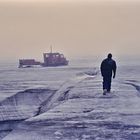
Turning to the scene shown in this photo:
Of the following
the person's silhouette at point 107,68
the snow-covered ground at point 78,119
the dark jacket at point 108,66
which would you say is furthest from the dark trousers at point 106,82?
the snow-covered ground at point 78,119

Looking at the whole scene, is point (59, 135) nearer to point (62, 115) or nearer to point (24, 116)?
point (62, 115)

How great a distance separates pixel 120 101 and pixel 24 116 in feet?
12.6

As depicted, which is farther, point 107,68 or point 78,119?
point 107,68

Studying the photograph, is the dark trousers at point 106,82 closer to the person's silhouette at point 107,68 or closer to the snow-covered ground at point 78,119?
the person's silhouette at point 107,68

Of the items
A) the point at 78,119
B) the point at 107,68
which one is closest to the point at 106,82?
the point at 107,68

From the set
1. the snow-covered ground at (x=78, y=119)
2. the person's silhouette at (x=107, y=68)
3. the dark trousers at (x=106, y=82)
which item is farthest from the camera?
the dark trousers at (x=106, y=82)

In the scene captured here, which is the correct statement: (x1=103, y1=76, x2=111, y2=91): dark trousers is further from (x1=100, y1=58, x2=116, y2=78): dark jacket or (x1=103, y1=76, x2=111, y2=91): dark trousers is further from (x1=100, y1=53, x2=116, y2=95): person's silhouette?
(x1=100, y1=58, x2=116, y2=78): dark jacket

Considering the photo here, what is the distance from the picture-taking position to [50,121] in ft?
49.8

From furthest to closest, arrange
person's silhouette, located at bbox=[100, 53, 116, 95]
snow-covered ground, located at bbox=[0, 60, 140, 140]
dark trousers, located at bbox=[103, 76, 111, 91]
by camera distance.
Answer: dark trousers, located at bbox=[103, 76, 111, 91]
person's silhouette, located at bbox=[100, 53, 116, 95]
snow-covered ground, located at bbox=[0, 60, 140, 140]

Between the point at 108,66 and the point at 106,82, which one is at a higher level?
the point at 108,66

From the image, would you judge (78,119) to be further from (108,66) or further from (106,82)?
(106,82)

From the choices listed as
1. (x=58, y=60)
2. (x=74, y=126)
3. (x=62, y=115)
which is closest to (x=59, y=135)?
(x=74, y=126)

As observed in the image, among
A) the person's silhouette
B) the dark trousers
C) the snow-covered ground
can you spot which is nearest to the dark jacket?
the person's silhouette

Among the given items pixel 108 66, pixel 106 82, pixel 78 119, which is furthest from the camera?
pixel 106 82
